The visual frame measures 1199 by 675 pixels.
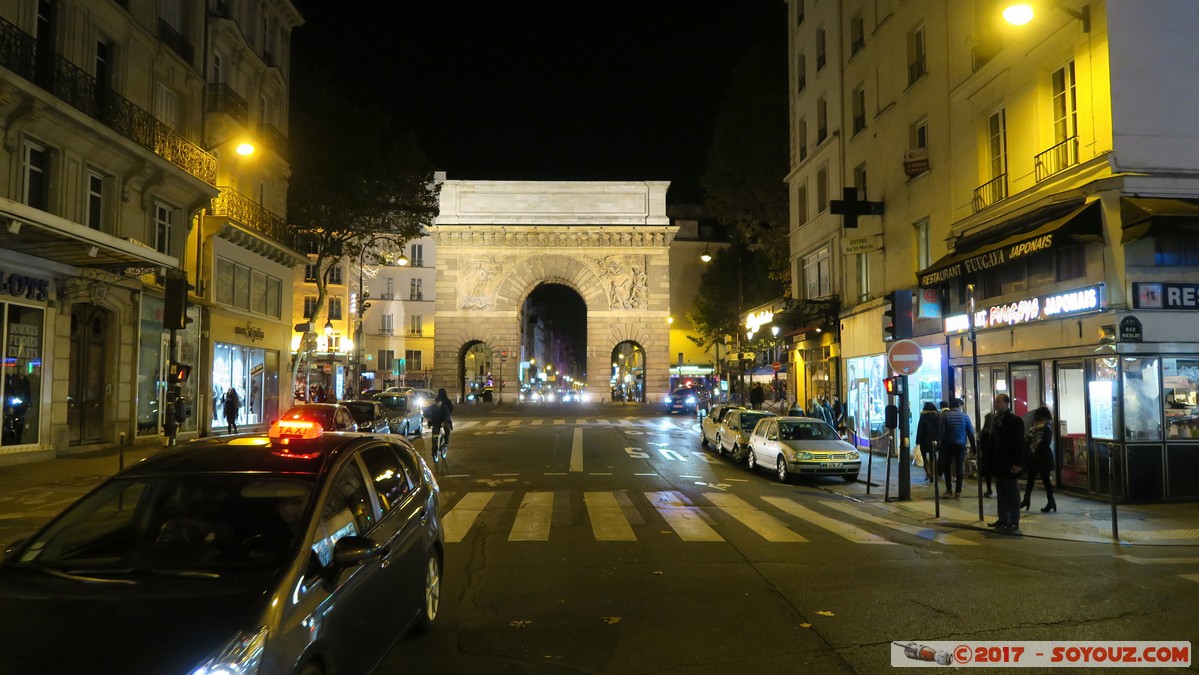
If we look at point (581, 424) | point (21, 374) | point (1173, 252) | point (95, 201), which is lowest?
point (581, 424)

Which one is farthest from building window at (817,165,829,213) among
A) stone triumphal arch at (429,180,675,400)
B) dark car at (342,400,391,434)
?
stone triumphal arch at (429,180,675,400)

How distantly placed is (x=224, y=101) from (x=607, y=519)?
21.2 m

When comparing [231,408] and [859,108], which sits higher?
[859,108]

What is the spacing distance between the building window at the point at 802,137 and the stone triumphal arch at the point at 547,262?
32947 mm

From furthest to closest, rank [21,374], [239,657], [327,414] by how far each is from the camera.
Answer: [327,414] → [21,374] → [239,657]

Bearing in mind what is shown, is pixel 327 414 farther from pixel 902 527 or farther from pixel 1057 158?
pixel 1057 158

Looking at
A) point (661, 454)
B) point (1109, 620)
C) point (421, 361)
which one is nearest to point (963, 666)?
point (1109, 620)

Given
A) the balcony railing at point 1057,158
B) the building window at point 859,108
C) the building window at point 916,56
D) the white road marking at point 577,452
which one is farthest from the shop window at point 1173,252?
the building window at point 859,108

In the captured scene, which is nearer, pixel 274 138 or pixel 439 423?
pixel 439 423

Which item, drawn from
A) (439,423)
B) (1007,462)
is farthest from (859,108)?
(1007,462)

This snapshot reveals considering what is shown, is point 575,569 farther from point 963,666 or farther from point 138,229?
point 138,229

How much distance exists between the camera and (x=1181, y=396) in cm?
1337

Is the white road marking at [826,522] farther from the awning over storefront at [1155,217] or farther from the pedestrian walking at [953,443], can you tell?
the awning over storefront at [1155,217]

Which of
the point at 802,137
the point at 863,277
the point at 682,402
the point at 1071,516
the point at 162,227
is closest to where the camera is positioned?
the point at 1071,516
